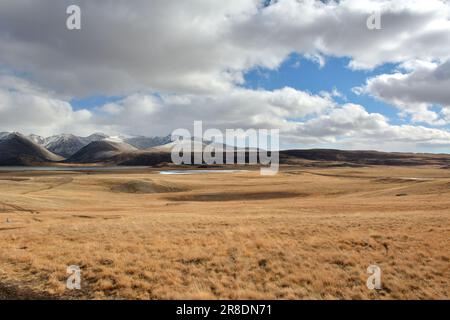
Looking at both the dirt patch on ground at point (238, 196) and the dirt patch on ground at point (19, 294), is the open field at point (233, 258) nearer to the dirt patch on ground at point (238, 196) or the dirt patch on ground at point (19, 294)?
the dirt patch on ground at point (19, 294)

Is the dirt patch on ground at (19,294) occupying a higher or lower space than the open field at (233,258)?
higher

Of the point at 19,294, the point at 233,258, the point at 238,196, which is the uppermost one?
the point at 19,294

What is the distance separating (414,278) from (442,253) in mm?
4133

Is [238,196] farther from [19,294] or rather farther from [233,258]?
[19,294]

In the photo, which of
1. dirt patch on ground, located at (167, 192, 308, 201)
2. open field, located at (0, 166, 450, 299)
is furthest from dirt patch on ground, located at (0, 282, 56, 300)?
dirt patch on ground, located at (167, 192, 308, 201)

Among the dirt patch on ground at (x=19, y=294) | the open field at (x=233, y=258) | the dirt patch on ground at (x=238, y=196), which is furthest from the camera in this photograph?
the dirt patch on ground at (x=238, y=196)

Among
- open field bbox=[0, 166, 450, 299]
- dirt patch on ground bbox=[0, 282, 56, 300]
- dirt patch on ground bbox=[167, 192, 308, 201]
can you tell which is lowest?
dirt patch on ground bbox=[167, 192, 308, 201]

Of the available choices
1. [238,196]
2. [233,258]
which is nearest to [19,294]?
[233,258]

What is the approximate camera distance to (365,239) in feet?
64.1

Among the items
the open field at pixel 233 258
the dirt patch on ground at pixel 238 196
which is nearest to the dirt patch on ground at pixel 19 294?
the open field at pixel 233 258

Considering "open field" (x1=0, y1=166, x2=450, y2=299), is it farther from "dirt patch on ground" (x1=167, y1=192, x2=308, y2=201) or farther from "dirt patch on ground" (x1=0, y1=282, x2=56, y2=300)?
"dirt patch on ground" (x1=167, y1=192, x2=308, y2=201)
